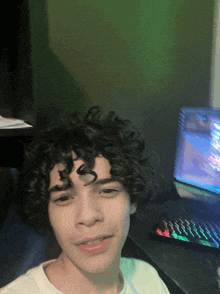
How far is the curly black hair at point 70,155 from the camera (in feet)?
1.43

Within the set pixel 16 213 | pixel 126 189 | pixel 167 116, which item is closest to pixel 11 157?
pixel 16 213

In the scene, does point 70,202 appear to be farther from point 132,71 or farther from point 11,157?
point 132,71

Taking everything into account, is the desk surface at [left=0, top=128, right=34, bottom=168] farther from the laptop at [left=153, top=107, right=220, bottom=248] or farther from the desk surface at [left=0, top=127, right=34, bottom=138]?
the laptop at [left=153, top=107, right=220, bottom=248]

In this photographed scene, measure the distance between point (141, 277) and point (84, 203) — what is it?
199 mm

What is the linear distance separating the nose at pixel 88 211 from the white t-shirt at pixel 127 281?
116 mm

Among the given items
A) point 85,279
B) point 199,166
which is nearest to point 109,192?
point 85,279

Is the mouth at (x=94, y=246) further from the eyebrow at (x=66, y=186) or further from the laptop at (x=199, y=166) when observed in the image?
the laptop at (x=199, y=166)

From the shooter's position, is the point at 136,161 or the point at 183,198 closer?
the point at 136,161

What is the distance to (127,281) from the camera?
49 cm

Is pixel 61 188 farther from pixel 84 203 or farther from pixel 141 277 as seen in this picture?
pixel 141 277

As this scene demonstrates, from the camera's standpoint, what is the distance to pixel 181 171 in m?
0.71

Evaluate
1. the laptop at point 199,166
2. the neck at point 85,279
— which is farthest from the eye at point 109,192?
the laptop at point 199,166

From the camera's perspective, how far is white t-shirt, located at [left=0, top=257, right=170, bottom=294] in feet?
1.42

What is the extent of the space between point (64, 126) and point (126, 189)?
15 centimetres
